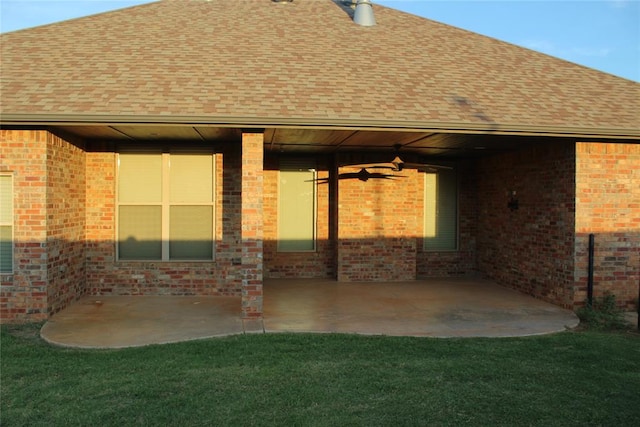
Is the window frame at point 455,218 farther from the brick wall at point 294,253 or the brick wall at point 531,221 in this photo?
the brick wall at point 294,253

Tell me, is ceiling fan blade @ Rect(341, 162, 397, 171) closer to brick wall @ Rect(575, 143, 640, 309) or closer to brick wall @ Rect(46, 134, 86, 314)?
brick wall @ Rect(575, 143, 640, 309)

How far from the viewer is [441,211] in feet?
39.0

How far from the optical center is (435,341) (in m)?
6.32

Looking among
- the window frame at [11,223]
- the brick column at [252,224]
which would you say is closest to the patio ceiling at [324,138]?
the brick column at [252,224]

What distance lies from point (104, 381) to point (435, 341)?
3.75m

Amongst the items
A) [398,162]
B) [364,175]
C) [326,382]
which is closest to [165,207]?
[364,175]

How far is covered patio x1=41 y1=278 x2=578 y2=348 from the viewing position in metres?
6.73

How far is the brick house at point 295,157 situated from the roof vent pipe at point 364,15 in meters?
0.21

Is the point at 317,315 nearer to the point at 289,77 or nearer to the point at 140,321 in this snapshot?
the point at 140,321

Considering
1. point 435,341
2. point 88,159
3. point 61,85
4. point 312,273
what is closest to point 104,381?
point 435,341

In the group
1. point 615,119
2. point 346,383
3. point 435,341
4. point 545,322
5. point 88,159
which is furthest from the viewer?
point 88,159

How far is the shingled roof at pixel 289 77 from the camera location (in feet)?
23.3

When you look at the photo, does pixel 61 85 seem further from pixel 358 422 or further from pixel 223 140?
pixel 358 422

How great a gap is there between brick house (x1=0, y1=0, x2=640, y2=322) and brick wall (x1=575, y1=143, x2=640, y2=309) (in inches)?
1.3
